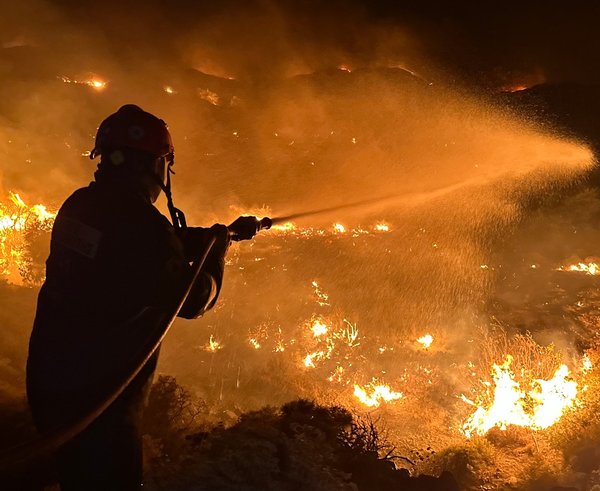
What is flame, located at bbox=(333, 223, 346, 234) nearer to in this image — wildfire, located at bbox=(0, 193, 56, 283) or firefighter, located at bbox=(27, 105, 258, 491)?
wildfire, located at bbox=(0, 193, 56, 283)

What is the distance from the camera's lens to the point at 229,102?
584 inches

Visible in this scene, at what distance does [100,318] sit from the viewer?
6.09 feet

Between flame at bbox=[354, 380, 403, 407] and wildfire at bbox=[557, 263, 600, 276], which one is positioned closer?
flame at bbox=[354, 380, 403, 407]

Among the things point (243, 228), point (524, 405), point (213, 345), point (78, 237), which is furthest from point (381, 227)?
point (78, 237)

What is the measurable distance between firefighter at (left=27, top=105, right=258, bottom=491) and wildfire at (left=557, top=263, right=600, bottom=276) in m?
12.4

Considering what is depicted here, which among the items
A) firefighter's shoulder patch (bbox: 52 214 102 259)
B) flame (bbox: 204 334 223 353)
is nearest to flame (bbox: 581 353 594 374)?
flame (bbox: 204 334 223 353)

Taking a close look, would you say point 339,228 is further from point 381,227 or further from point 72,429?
point 72,429

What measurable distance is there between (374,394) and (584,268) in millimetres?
7285

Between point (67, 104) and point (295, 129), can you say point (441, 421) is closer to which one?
point (295, 129)

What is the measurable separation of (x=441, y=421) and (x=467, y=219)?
304 inches

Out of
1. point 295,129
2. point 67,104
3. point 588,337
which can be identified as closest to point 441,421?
point 588,337

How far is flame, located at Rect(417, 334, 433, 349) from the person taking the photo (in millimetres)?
9612

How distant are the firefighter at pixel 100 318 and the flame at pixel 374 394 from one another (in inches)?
282

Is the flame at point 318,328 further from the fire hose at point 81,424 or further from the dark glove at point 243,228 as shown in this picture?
the fire hose at point 81,424
